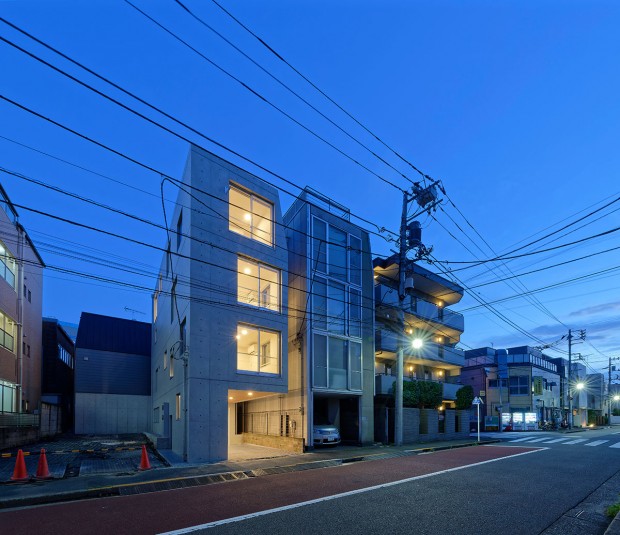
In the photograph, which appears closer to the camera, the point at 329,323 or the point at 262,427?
the point at 329,323

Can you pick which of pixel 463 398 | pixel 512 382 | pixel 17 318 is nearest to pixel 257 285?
pixel 17 318

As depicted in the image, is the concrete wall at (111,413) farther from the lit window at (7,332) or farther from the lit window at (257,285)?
the lit window at (257,285)

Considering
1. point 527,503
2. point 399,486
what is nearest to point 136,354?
point 399,486

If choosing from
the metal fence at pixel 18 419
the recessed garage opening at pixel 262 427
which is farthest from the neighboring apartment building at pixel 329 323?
the metal fence at pixel 18 419

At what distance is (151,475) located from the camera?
11.7m

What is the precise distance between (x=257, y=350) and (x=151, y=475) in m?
7.22

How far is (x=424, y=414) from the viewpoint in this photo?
24562mm

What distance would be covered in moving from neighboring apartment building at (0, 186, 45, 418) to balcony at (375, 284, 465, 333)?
1824cm

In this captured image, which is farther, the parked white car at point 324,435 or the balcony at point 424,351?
the balcony at point 424,351

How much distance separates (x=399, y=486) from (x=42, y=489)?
8.27 m

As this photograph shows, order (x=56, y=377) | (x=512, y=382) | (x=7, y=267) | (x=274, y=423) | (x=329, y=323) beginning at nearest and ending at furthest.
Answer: (x=329, y=323)
(x=274, y=423)
(x=7, y=267)
(x=56, y=377)
(x=512, y=382)

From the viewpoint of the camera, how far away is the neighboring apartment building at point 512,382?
1916 inches

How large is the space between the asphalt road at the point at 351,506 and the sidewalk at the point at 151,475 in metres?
0.69

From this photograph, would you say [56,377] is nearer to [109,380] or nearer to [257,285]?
[109,380]
